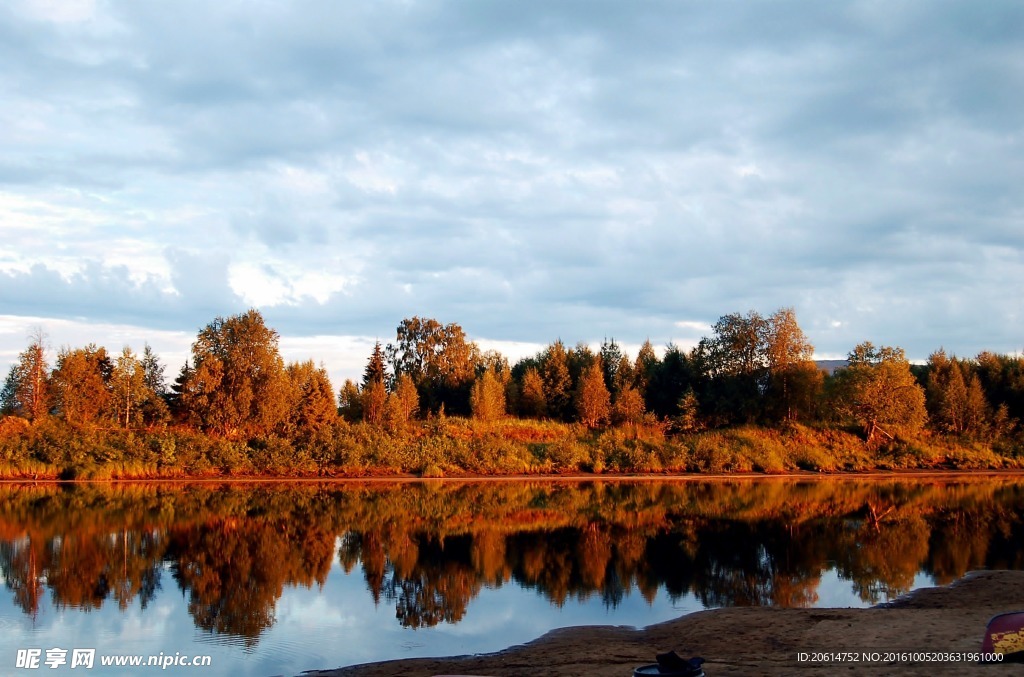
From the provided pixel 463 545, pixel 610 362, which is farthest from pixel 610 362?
pixel 463 545

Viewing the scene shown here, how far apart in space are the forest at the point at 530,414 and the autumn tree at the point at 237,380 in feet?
0.31

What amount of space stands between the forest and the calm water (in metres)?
9.00

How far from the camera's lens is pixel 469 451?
152 feet

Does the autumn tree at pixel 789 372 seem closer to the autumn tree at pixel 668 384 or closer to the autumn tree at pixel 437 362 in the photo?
the autumn tree at pixel 668 384

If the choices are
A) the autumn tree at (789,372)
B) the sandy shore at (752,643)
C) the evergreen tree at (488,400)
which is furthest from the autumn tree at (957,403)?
the sandy shore at (752,643)

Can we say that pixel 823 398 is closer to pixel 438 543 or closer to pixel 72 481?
pixel 438 543

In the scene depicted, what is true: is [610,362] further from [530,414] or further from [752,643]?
[752,643]

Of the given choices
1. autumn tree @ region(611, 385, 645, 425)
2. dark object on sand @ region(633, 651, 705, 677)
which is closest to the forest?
autumn tree @ region(611, 385, 645, 425)

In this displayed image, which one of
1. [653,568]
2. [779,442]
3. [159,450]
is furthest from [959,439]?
[159,450]

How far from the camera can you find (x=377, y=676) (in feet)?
33.2

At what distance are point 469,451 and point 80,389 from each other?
2262 cm

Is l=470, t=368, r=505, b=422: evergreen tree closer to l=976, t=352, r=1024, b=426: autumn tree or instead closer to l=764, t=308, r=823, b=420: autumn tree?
l=764, t=308, r=823, b=420: autumn tree

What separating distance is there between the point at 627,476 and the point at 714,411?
1378 centimetres

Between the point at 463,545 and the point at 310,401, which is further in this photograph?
the point at 310,401
